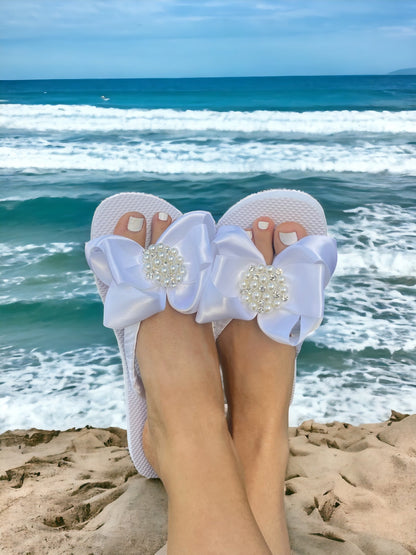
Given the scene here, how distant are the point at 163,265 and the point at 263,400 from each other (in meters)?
0.40

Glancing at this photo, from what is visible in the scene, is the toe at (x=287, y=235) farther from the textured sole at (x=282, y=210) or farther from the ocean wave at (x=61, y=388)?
the ocean wave at (x=61, y=388)

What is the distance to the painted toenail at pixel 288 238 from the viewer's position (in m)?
1.46

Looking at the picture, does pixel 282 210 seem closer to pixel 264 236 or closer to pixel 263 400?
pixel 264 236

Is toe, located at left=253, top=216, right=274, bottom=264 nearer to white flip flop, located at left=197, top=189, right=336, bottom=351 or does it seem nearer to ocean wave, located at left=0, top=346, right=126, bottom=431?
white flip flop, located at left=197, top=189, right=336, bottom=351

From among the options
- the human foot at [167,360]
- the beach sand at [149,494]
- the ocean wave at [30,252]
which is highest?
the human foot at [167,360]

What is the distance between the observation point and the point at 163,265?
1418mm

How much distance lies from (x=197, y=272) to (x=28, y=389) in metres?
0.98

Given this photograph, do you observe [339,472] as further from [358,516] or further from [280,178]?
[280,178]

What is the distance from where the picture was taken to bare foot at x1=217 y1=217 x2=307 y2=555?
1166 millimetres

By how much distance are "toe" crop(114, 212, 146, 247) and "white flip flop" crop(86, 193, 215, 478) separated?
0.09ft

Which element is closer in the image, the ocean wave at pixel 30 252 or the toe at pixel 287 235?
the toe at pixel 287 235

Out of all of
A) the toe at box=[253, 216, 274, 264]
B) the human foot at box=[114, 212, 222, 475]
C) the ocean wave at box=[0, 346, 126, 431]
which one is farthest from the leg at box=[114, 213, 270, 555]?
the ocean wave at box=[0, 346, 126, 431]

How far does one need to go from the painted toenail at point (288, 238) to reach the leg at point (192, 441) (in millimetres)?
311

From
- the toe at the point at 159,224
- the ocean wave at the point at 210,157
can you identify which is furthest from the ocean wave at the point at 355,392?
the ocean wave at the point at 210,157
